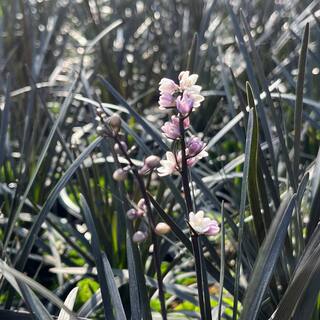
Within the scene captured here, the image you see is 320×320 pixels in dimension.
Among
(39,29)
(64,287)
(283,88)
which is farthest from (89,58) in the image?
(64,287)

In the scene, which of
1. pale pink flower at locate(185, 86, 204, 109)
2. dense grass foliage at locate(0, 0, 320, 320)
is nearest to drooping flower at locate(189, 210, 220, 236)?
dense grass foliage at locate(0, 0, 320, 320)

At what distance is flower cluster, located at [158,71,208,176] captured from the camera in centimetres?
78

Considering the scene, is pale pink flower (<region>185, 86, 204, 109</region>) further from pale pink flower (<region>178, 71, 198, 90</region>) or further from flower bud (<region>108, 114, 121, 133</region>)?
flower bud (<region>108, 114, 121, 133</region>)

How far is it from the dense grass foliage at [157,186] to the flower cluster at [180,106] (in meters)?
0.02

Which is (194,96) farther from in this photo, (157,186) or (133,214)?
(157,186)

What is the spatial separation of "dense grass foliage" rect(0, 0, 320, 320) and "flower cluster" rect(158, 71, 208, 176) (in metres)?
0.02

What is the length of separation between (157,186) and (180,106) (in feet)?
3.61

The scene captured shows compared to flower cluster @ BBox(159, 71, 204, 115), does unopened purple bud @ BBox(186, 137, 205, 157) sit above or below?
below

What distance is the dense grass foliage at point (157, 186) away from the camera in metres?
0.87

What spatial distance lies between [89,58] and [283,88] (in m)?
1.02

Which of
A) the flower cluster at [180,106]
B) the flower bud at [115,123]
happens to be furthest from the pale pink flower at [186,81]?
the flower bud at [115,123]

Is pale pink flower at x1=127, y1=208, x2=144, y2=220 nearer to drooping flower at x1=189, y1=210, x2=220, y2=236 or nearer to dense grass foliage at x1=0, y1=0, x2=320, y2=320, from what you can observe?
dense grass foliage at x1=0, y1=0, x2=320, y2=320

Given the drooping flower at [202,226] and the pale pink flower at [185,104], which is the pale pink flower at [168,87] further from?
the drooping flower at [202,226]

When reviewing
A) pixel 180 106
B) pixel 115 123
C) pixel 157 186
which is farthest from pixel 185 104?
pixel 157 186
